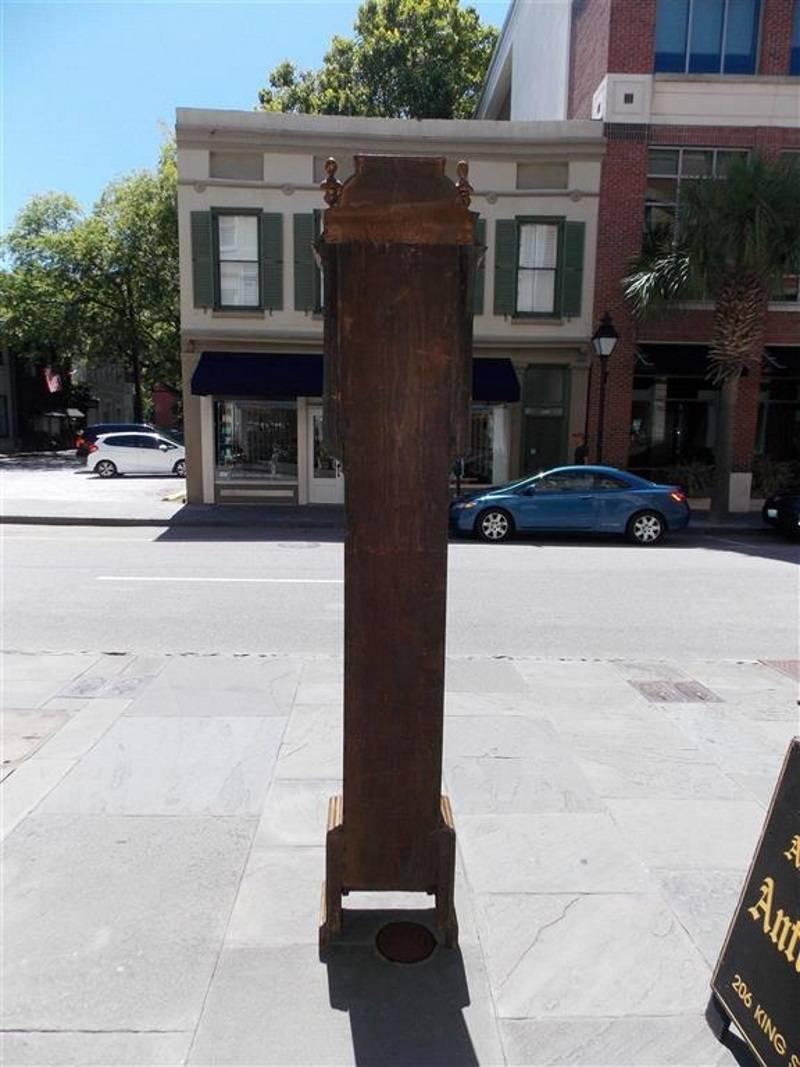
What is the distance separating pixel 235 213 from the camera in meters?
17.7

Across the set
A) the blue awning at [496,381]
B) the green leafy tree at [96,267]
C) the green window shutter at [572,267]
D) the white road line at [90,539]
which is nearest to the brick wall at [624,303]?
the green window shutter at [572,267]

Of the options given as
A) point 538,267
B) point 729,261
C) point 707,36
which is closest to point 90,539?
point 538,267

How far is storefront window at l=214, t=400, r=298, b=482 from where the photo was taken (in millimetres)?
18578

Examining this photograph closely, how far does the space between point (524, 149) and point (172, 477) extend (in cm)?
1596

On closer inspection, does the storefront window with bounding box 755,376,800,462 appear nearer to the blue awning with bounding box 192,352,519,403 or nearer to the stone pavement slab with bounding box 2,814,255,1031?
the blue awning with bounding box 192,352,519,403

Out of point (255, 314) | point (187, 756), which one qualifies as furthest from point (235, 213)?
point (187, 756)

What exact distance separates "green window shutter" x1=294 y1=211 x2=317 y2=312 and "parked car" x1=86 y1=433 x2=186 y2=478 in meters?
11.0

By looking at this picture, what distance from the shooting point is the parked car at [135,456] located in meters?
27.2

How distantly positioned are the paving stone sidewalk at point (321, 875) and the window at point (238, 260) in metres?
13.9

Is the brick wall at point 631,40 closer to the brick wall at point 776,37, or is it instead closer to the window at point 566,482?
the brick wall at point 776,37

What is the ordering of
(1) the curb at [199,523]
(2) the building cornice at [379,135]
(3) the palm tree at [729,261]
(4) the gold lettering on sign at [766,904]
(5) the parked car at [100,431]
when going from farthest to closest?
(5) the parked car at [100,431] < (2) the building cornice at [379,135] < (1) the curb at [199,523] < (3) the palm tree at [729,261] < (4) the gold lettering on sign at [766,904]

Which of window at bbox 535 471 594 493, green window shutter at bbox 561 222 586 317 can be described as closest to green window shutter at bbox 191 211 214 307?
green window shutter at bbox 561 222 586 317

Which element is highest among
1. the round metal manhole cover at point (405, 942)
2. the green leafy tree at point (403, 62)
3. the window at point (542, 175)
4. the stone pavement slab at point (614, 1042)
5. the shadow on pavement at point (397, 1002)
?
the green leafy tree at point (403, 62)

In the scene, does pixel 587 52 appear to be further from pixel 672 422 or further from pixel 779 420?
pixel 779 420
